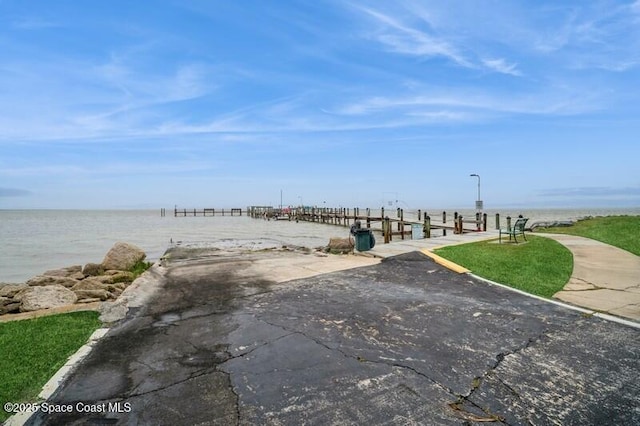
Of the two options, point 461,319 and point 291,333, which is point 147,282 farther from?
point 461,319

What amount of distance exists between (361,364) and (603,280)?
22.6 feet

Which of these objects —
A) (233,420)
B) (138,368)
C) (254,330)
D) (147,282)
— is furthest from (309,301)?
(147,282)

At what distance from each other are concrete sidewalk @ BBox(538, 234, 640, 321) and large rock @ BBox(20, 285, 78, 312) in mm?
9719

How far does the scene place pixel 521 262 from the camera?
10.5 metres

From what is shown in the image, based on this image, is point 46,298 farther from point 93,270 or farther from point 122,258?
point 93,270

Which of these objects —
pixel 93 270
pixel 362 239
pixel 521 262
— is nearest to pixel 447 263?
pixel 521 262

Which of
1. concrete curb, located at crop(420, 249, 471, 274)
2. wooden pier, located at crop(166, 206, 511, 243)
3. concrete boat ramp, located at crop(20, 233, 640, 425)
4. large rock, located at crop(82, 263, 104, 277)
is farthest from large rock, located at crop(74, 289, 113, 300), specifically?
wooden pier, located at crop(166, 206, 511, 243)

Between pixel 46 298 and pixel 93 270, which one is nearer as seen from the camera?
pixel 46 298

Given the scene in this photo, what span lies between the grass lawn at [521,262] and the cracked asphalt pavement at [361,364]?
153 cm

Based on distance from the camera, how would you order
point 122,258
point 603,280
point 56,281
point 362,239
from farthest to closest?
point 362,239, point 122,258, point 56,281, point 603,280

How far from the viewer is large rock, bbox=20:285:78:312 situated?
25.9 feet

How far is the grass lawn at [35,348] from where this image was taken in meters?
3.84

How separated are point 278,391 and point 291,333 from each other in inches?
66.1

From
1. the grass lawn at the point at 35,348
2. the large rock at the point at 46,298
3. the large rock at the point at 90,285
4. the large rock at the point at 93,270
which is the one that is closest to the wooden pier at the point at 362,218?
the large rock at the point at 93,270
